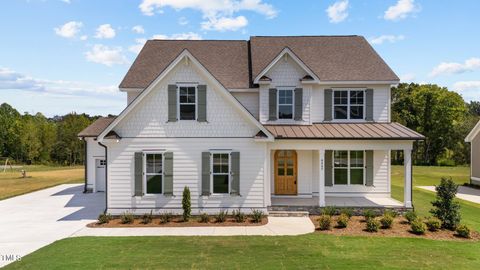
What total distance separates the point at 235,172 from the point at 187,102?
3.99 meters

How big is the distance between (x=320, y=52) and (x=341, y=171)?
7388 mm

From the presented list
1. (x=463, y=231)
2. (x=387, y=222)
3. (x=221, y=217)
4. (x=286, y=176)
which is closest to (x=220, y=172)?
(x=221, y=217)

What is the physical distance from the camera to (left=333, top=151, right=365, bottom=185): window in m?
18.3

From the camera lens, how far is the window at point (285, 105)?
17734mm

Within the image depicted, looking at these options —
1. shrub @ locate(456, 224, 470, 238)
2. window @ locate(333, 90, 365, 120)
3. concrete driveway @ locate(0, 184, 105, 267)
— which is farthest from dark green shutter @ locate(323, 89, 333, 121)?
concrete driveway @ locate(0, 184, 105, 267)

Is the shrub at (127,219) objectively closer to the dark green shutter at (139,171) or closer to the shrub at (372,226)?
the dark green shutter at (139,171)

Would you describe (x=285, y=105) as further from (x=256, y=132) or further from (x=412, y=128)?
(x=412, y=128)

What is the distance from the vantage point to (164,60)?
67.2 feet

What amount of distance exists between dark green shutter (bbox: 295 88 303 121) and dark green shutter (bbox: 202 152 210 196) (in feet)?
17.9

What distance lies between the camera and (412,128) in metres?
58.9

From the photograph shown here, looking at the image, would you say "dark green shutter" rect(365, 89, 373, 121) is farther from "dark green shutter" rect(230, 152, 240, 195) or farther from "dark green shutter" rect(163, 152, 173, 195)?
"dark green shutter" rect(163, 152, 173, 195)

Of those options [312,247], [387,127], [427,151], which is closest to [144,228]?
[312,247]

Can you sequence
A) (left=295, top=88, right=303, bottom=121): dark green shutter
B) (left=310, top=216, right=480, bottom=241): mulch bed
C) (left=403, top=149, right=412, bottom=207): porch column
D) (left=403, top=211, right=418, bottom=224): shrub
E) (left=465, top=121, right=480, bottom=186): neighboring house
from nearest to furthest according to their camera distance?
(left=310, top=216, right=480, bottom=241): mulch bed, (left=403, top=211, right=418, bottom=224): shrub, (left=403, top=149, right=412, bottom=207): porch column, (left=295, top=88, right=303, bottom=121): dark green shutter, (left=465, top=121, right=480, bottom=186): neighboring house

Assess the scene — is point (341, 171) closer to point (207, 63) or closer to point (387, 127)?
point (387, 127)
